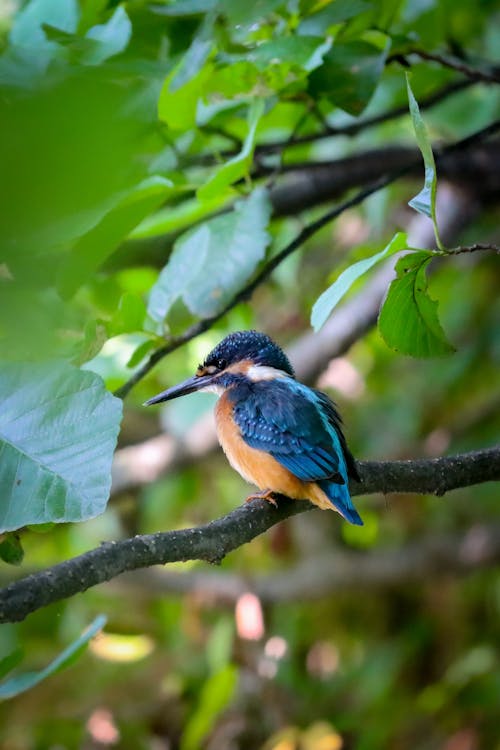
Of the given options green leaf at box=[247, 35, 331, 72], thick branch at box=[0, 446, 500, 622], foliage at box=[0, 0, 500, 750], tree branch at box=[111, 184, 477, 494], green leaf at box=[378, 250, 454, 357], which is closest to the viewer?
thick branch at box=[0, 446, 500, 622]

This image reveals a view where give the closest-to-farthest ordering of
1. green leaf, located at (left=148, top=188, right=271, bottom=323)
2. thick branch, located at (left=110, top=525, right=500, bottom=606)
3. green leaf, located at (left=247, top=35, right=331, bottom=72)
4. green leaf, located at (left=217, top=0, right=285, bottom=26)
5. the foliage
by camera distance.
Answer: the foliage
green leaf, located at (left=217, top=0, right=285, bottom=26)
green leaf, located at (left=247, top=35, right=331, bottom=72)
green leaf, located at (left=148, top=188, right=271, bottom=323)
thick branch, located at (left=110, top=525, right=500, bottom=606)

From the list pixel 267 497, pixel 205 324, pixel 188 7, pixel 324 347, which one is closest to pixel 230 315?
pixel 324 347

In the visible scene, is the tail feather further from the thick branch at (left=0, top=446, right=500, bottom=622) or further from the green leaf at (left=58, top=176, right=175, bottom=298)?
the green leaf at (left=58, top=176, right=175, bottom=298)

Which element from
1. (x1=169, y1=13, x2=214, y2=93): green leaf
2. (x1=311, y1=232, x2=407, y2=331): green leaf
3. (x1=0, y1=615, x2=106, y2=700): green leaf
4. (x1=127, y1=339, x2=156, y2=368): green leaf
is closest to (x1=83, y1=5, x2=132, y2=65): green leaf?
(x1=169, y1=13, x2=214, y2=93): green leaf

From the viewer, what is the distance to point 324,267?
3.91 metres

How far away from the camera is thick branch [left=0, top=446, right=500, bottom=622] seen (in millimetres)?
979

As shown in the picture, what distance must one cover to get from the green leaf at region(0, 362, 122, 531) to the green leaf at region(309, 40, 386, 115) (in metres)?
0.73

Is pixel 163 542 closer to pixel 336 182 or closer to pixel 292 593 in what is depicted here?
pixel 336 182

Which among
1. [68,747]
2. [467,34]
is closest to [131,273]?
[467,34]

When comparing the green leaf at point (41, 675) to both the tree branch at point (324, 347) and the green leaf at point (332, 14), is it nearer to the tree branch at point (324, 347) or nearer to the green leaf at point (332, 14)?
the green leaf at point (332, 14)

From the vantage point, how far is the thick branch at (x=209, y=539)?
98cm

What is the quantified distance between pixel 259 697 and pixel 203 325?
1.92 m

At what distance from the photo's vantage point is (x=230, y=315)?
97.4 inches

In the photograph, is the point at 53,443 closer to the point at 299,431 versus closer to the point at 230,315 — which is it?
the point at 299,431
